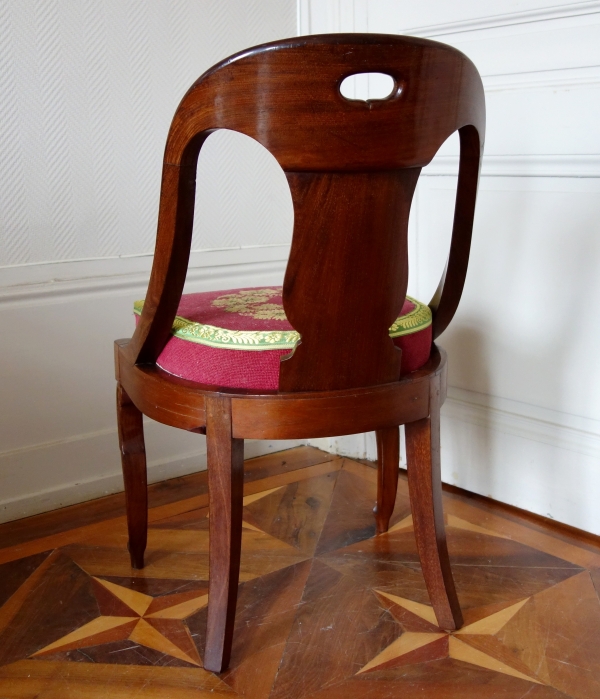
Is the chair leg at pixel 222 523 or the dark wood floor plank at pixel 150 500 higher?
the chair leg at pixel 222 523

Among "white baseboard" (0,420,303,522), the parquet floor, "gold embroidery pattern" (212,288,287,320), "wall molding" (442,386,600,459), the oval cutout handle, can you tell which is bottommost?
the parquet floor

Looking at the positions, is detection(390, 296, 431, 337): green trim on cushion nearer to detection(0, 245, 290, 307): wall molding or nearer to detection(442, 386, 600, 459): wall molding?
detection(442, 386, 600, 459): wall molding

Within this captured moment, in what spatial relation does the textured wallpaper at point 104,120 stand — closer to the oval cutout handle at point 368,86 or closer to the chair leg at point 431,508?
the oval cutout handle at point 368,86

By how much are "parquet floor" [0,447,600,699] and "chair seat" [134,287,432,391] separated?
41 cm

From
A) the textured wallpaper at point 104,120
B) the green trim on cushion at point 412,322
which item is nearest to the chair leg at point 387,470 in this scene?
the green trim on cushion at point 412,322

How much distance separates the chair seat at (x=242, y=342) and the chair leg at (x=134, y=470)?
0.69ft

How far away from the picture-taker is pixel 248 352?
1000mm

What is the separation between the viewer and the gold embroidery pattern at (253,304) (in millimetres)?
1104

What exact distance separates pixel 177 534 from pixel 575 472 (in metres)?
0.77

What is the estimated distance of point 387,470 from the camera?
4.84 ft

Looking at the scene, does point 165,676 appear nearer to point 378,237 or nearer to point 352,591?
point 352,591

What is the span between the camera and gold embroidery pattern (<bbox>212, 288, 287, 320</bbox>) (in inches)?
43.4

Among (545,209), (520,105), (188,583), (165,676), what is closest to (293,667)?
(165,676)

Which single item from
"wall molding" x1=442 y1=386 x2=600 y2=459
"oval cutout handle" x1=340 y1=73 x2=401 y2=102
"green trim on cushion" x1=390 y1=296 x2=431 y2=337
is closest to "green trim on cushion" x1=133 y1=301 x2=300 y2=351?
"green trim on cushion" x1=390 y1=296 x2=431 y2=337
